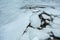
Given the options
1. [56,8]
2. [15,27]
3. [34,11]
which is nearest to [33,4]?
[34,11]

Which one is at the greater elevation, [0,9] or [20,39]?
[0,9]

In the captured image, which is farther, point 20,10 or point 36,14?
point 20,10

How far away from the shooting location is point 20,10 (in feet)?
4.97

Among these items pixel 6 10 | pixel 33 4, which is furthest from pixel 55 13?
pixel 6 10

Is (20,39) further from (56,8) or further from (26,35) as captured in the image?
(56,8)

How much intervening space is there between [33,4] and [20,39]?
77 cm

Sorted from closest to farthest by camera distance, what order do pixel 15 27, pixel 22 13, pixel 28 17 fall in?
pixel 15 27 → pixel 28 17 → pixel 22 13

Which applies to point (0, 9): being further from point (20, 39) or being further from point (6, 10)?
point (20, 39)

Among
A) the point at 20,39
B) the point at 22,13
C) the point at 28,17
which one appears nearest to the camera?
the point at 20,39

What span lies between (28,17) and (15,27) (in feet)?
0.75

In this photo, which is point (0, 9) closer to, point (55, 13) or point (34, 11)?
point (34, 11)

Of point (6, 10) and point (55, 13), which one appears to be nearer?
point (55, 13)

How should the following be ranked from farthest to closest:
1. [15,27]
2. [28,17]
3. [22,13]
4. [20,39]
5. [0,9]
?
[0,9], [22,13], [28,17], [15,27], [20,39]

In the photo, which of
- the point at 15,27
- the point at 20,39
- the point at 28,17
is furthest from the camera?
the point at 28,17
